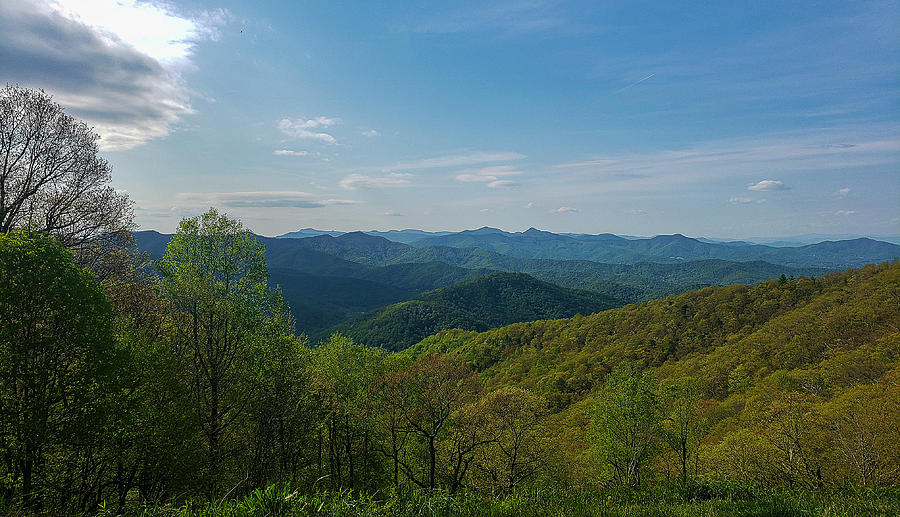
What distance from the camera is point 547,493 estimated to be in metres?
8.05

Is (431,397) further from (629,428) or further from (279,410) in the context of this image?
(629,428)

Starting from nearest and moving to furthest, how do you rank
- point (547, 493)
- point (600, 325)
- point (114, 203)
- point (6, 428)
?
point (547, 493), point (6, 428), point (114, 203), point (600, 325)

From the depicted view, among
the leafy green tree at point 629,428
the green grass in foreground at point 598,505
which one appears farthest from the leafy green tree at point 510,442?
the green grass in foreground at point 598,505

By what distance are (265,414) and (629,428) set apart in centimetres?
2682

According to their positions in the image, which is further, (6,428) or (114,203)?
(114,203)

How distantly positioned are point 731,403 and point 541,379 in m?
41.9

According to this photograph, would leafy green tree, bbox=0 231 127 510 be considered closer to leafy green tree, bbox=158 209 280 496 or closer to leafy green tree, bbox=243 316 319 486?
leafy green tree, bbox=158 209 280 496

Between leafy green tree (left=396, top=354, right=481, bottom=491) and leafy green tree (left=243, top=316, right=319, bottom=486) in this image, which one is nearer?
leafy green tree (left=243, top=316, right=319, bottom=486)

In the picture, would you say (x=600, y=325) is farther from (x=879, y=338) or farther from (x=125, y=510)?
(x=125, y=510)

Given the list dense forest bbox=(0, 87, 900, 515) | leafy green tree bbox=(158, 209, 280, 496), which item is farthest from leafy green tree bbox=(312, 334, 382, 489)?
leafy green tree bbox=(158, 209, 280, 496)

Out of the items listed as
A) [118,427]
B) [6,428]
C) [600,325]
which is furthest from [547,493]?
[600,325]

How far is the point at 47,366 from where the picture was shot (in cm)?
1048

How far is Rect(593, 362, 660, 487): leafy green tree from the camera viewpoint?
29.7 metres

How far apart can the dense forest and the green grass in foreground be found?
0.16ft
